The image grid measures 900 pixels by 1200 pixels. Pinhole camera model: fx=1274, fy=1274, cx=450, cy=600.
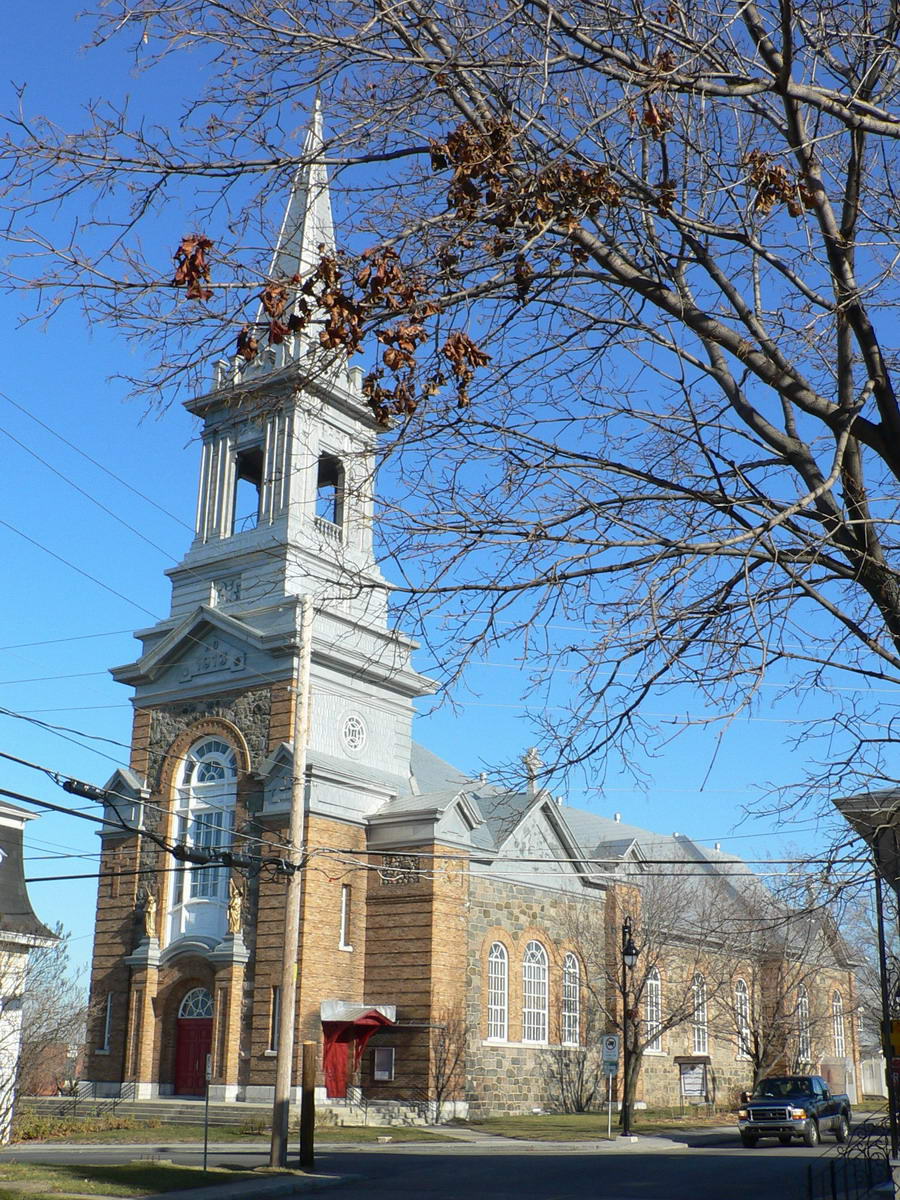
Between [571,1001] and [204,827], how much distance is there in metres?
13.4

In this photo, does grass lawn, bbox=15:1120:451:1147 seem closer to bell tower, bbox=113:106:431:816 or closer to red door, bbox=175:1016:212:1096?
red door, bbox=175:1016:212:1096

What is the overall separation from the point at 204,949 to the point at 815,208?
29.5 metres

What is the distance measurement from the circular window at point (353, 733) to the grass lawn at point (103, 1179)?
54.1 ft

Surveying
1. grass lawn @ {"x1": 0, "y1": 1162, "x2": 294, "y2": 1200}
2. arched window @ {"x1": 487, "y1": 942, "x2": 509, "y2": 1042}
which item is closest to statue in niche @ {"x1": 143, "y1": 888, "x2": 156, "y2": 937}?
arched window @ {"x1": 487, "y1": 942, "x2": 509, "y2": 1042}

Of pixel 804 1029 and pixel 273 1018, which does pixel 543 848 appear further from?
pixel 804 1029

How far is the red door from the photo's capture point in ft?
111

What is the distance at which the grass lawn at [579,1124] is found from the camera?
30391 mm

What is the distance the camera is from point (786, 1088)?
32.3m

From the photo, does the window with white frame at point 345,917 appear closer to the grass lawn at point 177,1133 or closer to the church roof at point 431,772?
the grass lawn at point 177,1133

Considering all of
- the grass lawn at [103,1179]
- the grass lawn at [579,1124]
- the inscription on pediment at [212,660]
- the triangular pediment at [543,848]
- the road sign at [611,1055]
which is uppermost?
the inscription on pediment at [212,660]

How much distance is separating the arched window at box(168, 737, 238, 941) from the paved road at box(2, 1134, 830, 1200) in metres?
9.32

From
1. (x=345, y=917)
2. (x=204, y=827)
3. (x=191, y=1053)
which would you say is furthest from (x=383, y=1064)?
(x=204, y=827)

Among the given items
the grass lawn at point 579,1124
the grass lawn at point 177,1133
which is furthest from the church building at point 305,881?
the grass lawn at point 177,1133

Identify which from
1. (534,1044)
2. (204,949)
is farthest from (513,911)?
(204,949)
